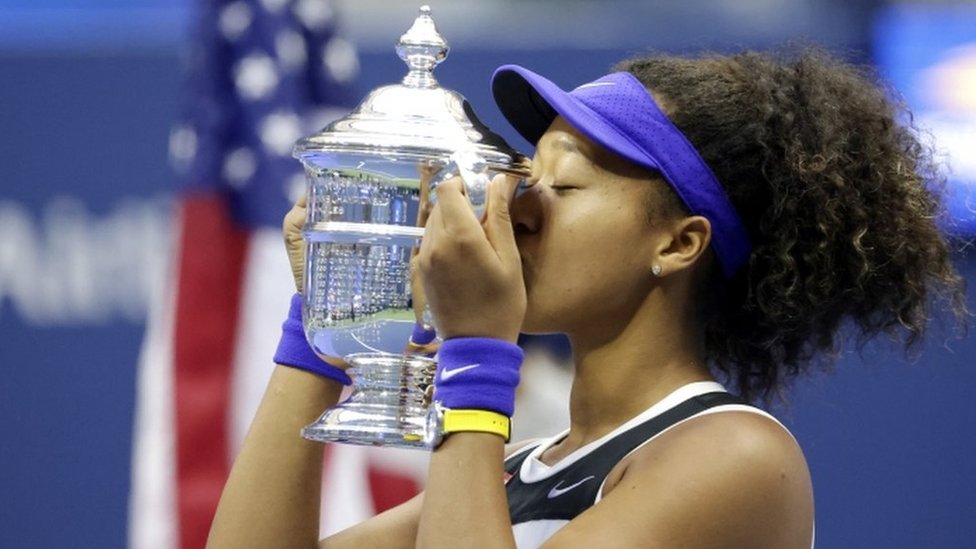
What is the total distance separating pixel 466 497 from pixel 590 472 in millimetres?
Answer: 258

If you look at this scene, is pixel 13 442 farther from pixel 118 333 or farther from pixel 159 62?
pixel 159 62

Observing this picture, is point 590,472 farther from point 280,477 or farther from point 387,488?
point 387,488

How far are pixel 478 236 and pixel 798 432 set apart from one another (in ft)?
6.59

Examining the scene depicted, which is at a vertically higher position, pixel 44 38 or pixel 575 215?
pixel 575 215

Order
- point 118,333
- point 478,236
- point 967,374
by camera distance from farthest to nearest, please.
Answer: point 118,333 → point 967,374 → point 478,236

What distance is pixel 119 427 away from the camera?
13.1 feet

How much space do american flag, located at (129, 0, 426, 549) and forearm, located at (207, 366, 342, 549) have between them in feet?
4.15

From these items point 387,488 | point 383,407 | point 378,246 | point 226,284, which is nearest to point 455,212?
point 378,246

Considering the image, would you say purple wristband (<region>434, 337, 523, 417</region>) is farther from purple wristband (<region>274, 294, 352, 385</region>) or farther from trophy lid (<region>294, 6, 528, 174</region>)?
purple wristband (<region>274, 294, 352, 385</region>)

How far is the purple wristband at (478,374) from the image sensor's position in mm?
1684

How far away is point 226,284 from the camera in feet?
11.3

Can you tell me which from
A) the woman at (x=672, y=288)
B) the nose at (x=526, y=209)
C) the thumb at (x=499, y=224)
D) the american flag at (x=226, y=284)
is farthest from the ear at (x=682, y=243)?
the american flag at (x=226, y=284)

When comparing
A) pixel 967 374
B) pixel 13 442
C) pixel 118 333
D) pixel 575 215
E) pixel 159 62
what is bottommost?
pixel 13 442

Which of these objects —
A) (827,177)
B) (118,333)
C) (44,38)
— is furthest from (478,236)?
(44,38)
